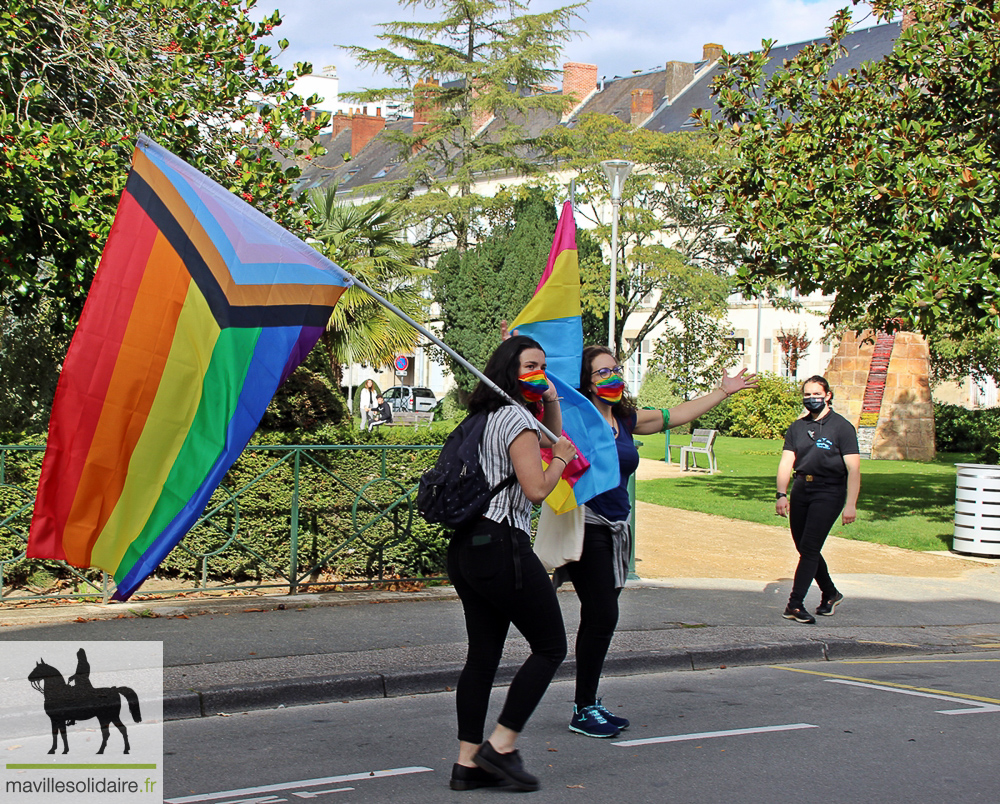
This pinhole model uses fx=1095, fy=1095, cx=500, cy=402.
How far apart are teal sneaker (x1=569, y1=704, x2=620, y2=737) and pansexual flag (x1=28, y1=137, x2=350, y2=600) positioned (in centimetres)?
222

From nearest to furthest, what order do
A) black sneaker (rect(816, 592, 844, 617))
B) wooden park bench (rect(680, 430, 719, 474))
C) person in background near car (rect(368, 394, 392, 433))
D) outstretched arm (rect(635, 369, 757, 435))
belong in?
outstretched arm (rect(635, 369, 757, 435)), black sneaker (rect(816, 592, 844, 617)), wooden park bench (rect(680, 430, 719, 474)), person in background near car (rect(368, 394, 392, 433))

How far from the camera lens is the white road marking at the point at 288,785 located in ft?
14.1

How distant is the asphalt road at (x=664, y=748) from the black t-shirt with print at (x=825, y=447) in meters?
1.94

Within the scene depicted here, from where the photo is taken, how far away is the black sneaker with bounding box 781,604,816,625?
338 inches

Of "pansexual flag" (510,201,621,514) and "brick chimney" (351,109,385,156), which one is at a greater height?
"brick chimney" (351,109,385,156)

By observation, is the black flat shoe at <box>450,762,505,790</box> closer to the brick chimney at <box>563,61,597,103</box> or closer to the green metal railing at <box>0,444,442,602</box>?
the green metal railing at <box>0,444,442,602</box>

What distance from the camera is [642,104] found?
190 ft

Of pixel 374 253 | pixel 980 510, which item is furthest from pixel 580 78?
pixel 980 510

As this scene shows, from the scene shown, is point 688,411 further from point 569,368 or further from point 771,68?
point 771,68

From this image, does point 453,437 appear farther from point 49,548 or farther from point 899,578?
point 899,578

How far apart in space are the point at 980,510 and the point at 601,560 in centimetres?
917

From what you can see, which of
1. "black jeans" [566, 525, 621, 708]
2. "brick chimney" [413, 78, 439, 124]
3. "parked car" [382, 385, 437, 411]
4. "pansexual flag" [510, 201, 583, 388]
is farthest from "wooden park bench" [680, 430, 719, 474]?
"parked car" [382, 385, 437, 411]

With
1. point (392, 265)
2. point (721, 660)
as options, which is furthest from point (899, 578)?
point (392, 265)

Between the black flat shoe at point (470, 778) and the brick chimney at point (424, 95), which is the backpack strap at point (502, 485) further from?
the brick chimney at point (424, 95)
